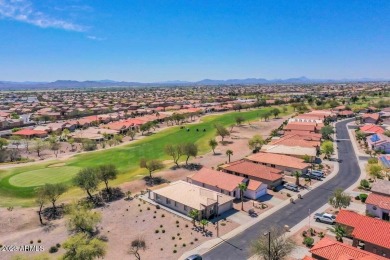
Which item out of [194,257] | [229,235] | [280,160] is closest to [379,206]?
[229,235]

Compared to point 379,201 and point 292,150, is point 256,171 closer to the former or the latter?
point 292,150

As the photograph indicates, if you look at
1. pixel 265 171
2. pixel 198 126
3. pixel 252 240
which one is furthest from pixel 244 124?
pixel 252 240

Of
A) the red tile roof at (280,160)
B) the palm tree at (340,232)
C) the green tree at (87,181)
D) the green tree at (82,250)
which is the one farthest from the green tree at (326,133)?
the green tree at (82,250)

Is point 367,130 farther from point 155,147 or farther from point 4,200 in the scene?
point 4,200

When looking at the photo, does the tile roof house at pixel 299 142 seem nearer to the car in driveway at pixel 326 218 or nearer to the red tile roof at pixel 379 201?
the red tile roof at pixel 379 201

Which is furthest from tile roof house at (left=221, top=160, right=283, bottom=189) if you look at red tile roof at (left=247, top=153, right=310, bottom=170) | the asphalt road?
the asphalt road

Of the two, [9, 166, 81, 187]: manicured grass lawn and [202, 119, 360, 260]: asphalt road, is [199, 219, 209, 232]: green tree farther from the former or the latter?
[9, 166, 81, 187]: manicured grass lawn
